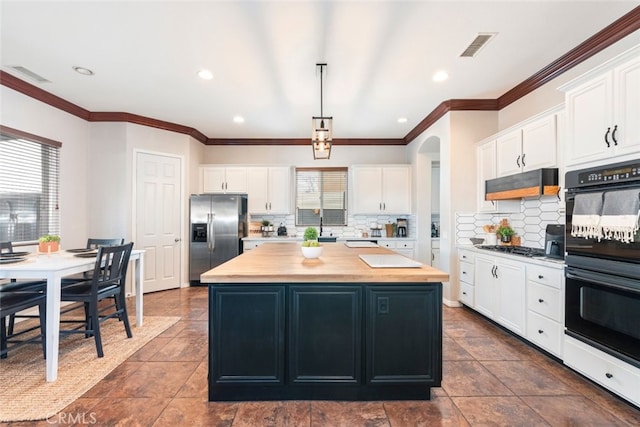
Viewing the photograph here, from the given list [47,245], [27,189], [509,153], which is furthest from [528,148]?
[27,189]

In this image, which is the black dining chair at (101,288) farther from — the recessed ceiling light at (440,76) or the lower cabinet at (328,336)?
the recessed ceiling light at (440,76)

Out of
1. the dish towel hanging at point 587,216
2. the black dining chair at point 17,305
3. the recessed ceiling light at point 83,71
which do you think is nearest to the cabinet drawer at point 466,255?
→ the dish towel hanging at point 587,216

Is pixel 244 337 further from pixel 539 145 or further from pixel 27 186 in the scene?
pixel 27 186

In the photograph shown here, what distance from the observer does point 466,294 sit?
3951mm

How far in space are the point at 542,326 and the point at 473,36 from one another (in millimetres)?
2648

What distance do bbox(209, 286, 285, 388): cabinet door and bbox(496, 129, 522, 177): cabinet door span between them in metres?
3.07

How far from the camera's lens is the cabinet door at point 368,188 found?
19.0 ft

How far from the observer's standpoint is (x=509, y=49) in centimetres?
283

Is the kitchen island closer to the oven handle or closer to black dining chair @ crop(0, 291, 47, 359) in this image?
the oven handle

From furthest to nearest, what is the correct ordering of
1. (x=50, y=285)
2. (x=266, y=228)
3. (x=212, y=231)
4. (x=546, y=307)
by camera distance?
(x=266, y=228) → (x=212, y=231) → (x=546, y=307) → (x=50, y=285)

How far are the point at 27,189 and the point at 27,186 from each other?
4 cm

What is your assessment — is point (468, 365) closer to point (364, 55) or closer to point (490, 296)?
point (490, 296)

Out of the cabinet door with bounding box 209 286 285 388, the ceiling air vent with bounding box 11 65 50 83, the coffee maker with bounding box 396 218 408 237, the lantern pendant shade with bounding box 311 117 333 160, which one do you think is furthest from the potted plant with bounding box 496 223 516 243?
the ceiling air vent with bounding box 11 65 50 83

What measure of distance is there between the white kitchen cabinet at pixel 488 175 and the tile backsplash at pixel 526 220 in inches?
4.4
